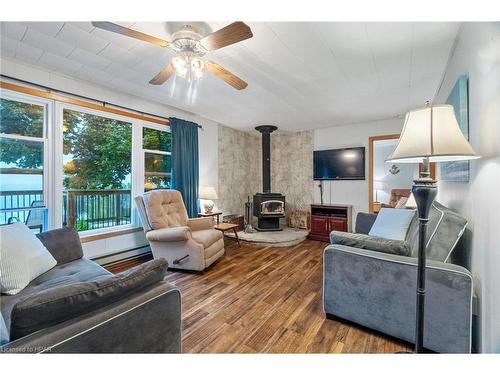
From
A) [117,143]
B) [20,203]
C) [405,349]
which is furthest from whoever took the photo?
[117,143]

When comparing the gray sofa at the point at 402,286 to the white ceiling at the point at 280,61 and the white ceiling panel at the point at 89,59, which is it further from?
the white ceiling panel at the point at 89,59

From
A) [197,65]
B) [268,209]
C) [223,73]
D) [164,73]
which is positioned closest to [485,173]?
[223,73]

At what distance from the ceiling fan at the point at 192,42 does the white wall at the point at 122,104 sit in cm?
130

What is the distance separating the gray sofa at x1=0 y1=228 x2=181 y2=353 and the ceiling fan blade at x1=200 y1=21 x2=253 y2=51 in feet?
4.83

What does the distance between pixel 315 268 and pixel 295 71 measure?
2.43m

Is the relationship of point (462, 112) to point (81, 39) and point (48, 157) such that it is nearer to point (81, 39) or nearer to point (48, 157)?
point (81, 39)

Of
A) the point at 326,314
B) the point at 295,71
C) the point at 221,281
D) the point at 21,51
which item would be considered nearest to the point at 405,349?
the point at 326,314

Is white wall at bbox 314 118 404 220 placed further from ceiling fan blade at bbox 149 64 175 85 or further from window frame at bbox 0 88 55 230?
window frame at bbox 0 88 55 230

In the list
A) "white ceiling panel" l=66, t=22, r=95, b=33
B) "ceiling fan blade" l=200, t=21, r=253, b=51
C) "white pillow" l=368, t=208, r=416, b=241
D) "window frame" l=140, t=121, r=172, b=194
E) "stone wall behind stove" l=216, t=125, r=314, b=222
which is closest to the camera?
"ceiling fan blade" l=200, t=21, r=253, b=51

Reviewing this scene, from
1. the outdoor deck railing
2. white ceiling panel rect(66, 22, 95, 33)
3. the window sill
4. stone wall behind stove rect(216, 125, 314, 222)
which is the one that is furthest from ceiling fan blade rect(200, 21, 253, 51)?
stone wall behind stove rect(216, 125, 314, 222)

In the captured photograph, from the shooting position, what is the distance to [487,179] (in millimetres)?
1150

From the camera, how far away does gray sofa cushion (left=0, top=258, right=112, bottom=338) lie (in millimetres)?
1375

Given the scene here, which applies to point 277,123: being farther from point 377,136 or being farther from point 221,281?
point 221,281

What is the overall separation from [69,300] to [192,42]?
70.4 inches
